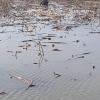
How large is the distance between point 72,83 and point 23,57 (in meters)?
1.57

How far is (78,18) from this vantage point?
11289mm

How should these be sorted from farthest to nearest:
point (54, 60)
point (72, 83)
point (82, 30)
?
1. point (82, 30)
2. point (54, 60)
3. point (72, 83)

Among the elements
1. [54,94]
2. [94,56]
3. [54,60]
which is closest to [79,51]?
[94,56]

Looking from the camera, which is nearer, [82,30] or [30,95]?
[30,95]

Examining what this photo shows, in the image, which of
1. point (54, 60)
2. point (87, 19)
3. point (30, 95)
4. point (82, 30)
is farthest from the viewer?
point (87, 19)

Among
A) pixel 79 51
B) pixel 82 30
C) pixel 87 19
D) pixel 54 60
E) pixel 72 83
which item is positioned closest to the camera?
pixel 72 83

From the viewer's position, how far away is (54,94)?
374cm

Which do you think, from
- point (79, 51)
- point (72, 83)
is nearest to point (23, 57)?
point (79, 51)

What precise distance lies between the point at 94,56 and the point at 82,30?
332cm

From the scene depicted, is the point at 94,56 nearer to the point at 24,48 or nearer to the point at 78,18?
the point at 24,48

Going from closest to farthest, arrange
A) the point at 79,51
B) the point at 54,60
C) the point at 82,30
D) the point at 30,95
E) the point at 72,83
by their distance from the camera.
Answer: the point at 30,95 → the point at 72,83 → the point at 54,60 → the point at 79,51 → the point at 82,30

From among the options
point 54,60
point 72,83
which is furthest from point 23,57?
point 72,83

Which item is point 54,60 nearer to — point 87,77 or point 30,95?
point 87,77

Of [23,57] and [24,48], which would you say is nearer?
[23,57]
